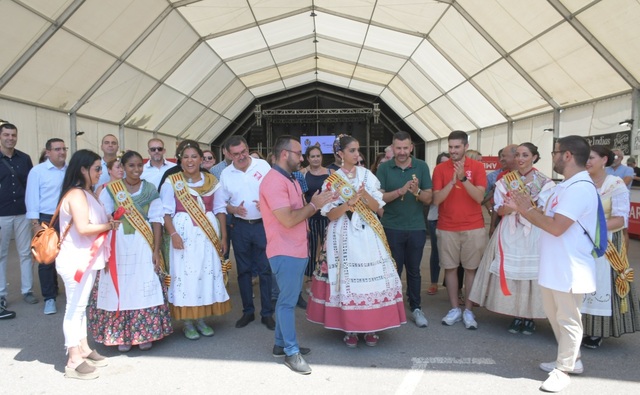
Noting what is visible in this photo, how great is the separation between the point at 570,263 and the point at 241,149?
108 inches

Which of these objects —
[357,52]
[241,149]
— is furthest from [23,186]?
[357,52]

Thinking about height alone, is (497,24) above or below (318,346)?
above

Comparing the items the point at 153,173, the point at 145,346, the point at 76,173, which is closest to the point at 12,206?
the point at 153,173

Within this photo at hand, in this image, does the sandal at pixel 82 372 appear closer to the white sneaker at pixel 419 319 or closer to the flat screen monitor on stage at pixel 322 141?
the white sneaker at pixel 419 319

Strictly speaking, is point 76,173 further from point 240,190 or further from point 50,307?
point 50,307

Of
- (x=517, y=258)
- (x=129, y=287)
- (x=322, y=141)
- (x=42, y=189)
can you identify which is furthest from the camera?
(x=322, y=141)

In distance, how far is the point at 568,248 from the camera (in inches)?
117

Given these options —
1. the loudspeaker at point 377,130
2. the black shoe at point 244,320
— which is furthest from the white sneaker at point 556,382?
the loudspeaker at point 377,130

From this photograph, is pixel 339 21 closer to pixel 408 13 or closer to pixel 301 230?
pixel 408 13

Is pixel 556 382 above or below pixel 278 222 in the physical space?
below

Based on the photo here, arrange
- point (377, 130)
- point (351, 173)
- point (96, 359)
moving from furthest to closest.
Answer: point (377, 130), point (351, 173), point (96, 359)

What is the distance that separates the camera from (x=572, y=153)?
3010 mm

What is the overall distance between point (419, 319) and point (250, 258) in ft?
5.30

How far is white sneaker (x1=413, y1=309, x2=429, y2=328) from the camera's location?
4230mm
